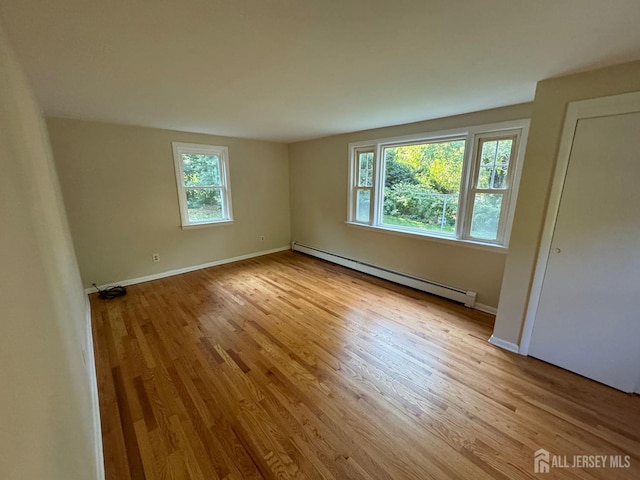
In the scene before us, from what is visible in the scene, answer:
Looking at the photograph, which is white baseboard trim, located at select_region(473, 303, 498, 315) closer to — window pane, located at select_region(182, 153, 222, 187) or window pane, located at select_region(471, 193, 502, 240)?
window pane, located at select_region(471, 193, 502, 240)

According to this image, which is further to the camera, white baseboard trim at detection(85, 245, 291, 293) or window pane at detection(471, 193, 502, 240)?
white baseboard trim at detection(85, 245, 291, 293)

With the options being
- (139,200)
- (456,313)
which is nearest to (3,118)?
(139,200)

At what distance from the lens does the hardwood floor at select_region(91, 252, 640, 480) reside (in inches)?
55.2

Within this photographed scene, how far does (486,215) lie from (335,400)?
8.25 ft

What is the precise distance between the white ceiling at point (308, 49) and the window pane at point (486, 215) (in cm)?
94

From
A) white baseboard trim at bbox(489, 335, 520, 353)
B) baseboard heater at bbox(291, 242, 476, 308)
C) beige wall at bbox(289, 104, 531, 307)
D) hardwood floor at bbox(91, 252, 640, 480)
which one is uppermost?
beige wall at bbox(289, 104, 531, 307)

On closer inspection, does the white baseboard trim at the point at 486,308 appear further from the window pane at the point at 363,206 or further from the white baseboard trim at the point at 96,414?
the white baseboard trim at the point at 96,414

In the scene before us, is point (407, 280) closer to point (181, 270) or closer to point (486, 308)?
point (486, 308)

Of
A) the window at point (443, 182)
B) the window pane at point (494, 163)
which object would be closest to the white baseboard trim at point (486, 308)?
the window at point (443, 182)

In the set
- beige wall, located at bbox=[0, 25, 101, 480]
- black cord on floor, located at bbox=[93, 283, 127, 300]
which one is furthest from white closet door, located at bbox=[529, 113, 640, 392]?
black cord on floor, located at bbox=[93, 283, 127, 300]

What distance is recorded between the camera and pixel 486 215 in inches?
113

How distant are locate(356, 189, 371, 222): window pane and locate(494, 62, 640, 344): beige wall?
2110 millimetres

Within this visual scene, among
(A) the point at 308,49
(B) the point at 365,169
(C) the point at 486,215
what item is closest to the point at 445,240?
(C) the point at 486,215

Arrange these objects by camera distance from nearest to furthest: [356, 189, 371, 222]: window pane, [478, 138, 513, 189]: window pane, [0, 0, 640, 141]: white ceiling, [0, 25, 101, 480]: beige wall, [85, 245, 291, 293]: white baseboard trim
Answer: [0, 25, 101, 480]: beige wall → [0, 0, 640, 141]: white ceiling → [478, 138, 513, 189]: window pane → [85, 245, 291, 293]: white baseboard trim → [356, 189, 371, 222]: window pane
